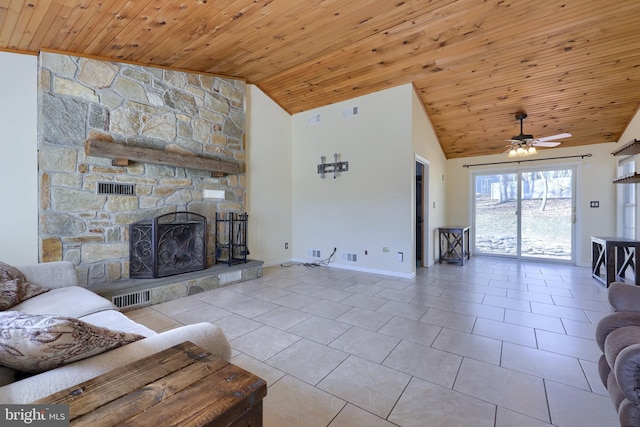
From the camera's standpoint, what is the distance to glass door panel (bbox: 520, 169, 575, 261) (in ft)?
19.3

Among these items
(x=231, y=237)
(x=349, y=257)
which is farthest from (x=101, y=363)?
(x=349, y=257)

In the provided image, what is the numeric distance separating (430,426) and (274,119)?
211 inches

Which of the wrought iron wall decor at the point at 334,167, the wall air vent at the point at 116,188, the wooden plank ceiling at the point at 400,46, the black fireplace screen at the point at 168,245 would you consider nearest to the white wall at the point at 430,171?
the wooden plank ceiling at the point at 400,46

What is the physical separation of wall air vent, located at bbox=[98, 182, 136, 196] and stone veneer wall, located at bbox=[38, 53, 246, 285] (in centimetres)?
4

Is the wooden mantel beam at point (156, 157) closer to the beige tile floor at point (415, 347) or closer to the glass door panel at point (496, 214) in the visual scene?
the beige tile floor at point (415, 347)

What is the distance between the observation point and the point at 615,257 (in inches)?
161

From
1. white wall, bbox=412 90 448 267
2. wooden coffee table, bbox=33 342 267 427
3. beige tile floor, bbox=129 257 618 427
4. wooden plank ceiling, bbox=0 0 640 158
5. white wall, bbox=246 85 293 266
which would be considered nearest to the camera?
wooden coffee table, bbox=33 342 267 427

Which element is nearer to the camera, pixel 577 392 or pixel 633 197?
pixel 577 392

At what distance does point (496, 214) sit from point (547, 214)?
0.92 meters

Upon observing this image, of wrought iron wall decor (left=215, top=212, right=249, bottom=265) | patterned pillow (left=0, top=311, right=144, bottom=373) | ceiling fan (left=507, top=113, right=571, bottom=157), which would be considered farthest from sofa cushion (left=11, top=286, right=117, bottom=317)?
ceiling fan (left=507, top=113, right=571, bottom=157)

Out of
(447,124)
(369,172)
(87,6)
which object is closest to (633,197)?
(447,124)

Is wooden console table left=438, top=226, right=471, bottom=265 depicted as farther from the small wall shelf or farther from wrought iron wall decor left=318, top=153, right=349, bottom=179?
the small wall shelf

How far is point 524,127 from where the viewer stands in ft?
17.6

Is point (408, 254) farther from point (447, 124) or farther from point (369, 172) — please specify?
point (447, 124)
